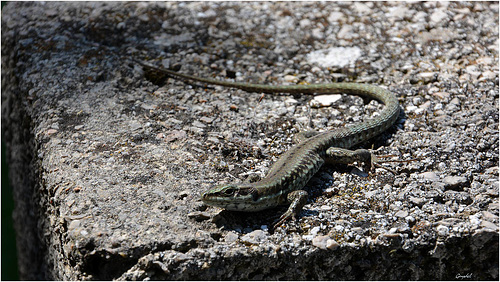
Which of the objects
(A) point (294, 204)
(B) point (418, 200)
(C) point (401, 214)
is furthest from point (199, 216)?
(B) point (418, 200)

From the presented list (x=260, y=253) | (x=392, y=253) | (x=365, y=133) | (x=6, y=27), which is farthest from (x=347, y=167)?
(x=6, y=27)

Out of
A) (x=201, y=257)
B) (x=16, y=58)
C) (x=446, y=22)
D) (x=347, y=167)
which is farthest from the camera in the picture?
(x=446, y=22)

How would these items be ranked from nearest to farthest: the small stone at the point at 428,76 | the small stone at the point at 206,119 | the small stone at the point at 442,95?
1. the small stone at the point at 206,119
2. the small stone at the point at 442,95
3. the small stone at the point at 428,76

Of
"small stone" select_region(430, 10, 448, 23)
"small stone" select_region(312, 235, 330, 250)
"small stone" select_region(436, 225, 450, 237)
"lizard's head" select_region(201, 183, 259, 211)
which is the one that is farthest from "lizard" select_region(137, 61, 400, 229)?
"small stone" select_region(430, 10, 448, 23)

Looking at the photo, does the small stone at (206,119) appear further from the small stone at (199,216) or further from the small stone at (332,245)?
the small stone at (332,245)

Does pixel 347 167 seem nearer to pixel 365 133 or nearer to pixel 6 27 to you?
pixel 365 133

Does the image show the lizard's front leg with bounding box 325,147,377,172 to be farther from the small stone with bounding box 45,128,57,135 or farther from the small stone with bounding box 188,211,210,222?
the small stone with bounding box 45,128,57,135

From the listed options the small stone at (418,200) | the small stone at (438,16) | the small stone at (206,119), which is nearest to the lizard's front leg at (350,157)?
the small stone at (418,200)
